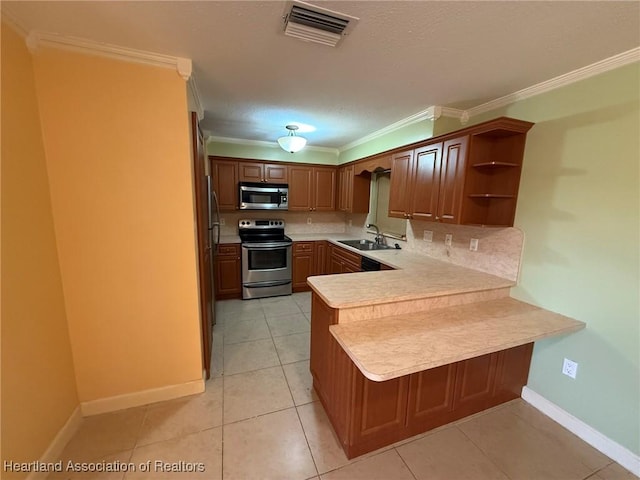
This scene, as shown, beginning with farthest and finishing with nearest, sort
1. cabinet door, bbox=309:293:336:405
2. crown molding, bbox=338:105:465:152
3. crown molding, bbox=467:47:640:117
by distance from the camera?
crown molding, bbox=338:105:465:152, cabinet door, bbox=309:293:336:405, crown molding, bbox=467:47:640:117

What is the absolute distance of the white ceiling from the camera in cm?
129

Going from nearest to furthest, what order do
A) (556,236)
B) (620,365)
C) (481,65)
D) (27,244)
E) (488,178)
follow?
(27,244), (620,365), (481,65), (556,236), (488,178)

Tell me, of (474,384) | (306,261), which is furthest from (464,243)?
(306,261)

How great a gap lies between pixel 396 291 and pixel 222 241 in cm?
301

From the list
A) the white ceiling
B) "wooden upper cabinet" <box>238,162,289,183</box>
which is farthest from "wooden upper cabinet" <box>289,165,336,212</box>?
the white ceiling

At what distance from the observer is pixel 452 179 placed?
2.33 metres

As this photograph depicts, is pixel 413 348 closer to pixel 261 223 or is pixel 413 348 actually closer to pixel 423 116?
pixel 423 116

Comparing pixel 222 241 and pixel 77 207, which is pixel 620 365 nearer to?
pixel 77 207

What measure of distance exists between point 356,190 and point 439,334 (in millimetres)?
2960

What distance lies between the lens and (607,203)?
1677 millimetres

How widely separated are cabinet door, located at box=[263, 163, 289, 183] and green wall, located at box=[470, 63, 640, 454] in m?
3.18

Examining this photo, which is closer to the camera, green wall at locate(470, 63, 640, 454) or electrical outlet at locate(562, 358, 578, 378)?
green wall at locate(470, 63, 640, 454)

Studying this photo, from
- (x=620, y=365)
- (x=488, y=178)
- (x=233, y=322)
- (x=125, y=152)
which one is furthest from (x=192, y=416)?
(x=488, y=178)

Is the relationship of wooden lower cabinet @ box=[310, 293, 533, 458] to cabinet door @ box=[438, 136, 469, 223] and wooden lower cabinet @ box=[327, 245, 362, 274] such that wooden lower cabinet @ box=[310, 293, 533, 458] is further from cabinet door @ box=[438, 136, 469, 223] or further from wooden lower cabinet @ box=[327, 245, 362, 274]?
wooden lower cabinet @ box=[327, 245, 362, 274]
